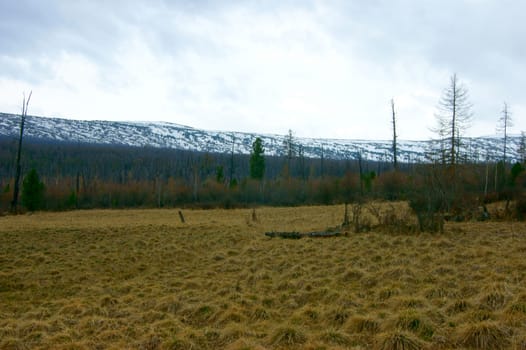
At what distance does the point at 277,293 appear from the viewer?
780 centimetres

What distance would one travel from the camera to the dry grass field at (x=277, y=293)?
498 cm

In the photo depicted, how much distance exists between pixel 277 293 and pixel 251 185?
138 ft

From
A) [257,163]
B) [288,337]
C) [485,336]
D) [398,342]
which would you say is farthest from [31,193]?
[485,336]

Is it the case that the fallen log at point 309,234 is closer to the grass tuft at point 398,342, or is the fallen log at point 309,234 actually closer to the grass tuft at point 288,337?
the grass tuft at point 288,337

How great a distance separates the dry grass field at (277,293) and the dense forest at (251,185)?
12.9 ft

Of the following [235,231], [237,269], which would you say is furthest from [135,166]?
[237,269]

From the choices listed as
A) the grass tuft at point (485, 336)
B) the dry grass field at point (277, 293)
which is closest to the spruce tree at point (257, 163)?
the dry grass field at point (277, 293)

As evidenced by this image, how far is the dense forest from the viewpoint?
1769 cm

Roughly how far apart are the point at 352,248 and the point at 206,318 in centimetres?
661

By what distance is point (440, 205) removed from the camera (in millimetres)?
15500

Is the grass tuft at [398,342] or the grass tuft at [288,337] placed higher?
the grass tuft at [398,342]

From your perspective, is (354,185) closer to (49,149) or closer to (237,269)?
(237,269)

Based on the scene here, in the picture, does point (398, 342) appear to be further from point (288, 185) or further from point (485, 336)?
point (288, 185)

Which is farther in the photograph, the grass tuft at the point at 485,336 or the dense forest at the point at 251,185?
the dense forest at the point at 251,185
